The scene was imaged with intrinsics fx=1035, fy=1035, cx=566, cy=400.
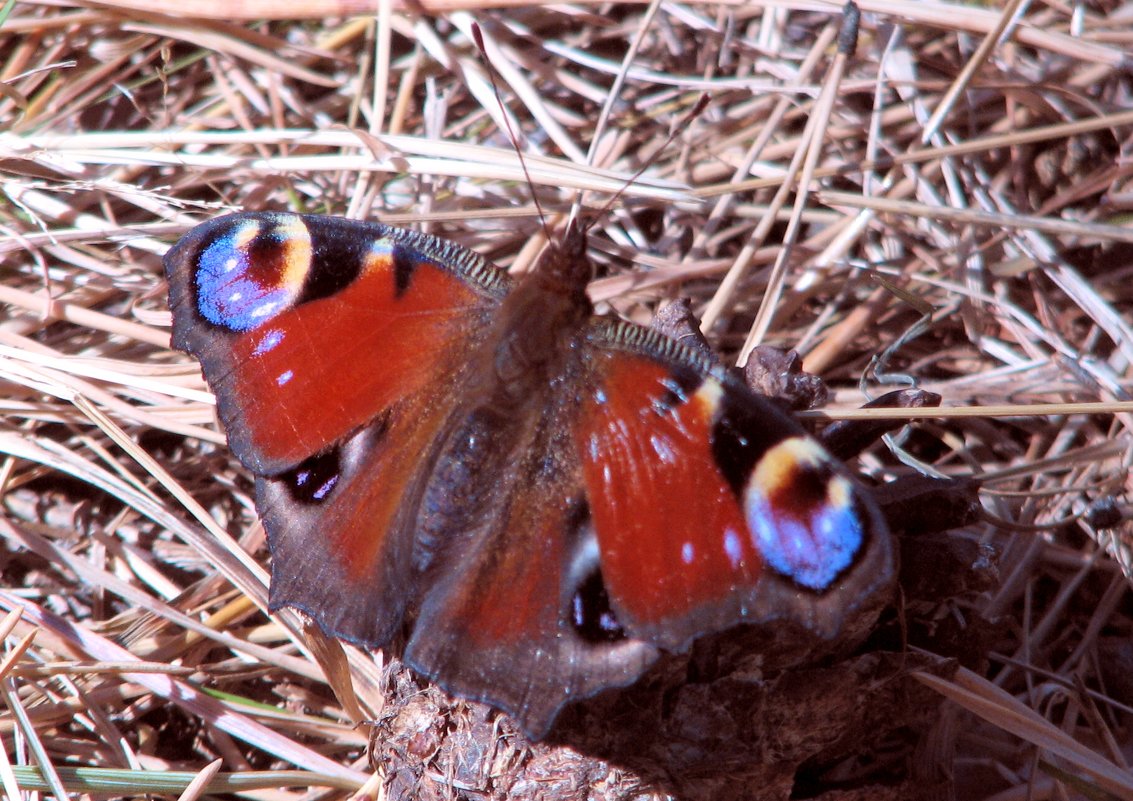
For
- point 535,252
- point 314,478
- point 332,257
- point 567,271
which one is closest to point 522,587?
point 314,478

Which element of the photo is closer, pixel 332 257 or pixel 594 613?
pixel 594 613

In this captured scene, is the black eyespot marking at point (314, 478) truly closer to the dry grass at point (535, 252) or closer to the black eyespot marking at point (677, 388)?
the dry grass at point (535, 252)

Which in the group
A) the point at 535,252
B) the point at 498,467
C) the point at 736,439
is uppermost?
the point at 736,439

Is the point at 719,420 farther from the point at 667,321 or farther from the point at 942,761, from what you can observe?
the point at 942,761

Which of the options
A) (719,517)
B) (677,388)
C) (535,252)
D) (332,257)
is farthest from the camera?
(535,252)

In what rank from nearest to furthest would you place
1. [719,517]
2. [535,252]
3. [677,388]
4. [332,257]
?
[719,517] → [677,388] → [332,257] → [535,252]

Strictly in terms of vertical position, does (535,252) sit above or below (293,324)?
below

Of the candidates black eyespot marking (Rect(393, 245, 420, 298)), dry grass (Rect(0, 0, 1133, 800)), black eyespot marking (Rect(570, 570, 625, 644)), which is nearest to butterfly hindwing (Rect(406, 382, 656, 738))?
black eyespot marking (Rect(570, 570, 625, 644))

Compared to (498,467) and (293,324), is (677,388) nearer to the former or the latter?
(498,467)

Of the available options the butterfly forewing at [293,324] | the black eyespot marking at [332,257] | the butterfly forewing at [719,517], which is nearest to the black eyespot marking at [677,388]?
the butterfly forewing at [719,517]
